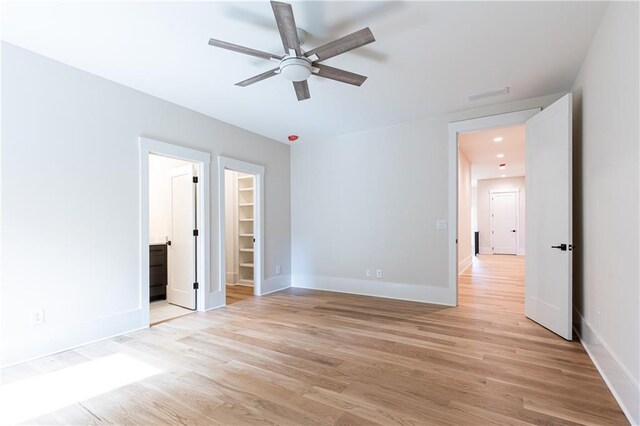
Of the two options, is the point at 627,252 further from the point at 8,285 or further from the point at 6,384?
the point at 8,285

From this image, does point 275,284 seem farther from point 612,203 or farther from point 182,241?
point 612,203

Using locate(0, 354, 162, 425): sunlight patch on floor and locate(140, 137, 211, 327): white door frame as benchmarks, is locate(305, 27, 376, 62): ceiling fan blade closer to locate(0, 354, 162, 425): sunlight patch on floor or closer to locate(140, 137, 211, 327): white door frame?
locate(140, 137, 211, 327): white door frame

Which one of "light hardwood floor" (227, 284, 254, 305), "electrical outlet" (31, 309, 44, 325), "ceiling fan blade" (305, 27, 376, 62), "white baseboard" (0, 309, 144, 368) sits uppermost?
"ceiling fan blade" (305, 27, 376, 62)

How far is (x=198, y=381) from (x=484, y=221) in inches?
451

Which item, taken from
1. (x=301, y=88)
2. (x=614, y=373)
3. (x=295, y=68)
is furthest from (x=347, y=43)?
(x=614, y=373)

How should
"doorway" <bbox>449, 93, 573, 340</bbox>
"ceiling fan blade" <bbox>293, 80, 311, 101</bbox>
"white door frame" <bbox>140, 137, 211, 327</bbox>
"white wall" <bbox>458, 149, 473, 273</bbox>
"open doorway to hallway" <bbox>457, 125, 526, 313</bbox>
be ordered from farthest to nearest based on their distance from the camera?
"white wall" <bbox>458, 149, 473, 273</bbox>
"open doorway to hallway" <bbox>457, 125, 526, 313</bbox>
"white door frame" <bbox>140, 137, 211, 327</bbox>
"doorway" <bbox>449, 93, 573, 340</bbox>
"ceiling fan blade" <bbox>293, 80, 311, 101</bbox>

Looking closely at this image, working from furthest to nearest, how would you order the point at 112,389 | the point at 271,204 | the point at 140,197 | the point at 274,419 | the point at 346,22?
the point at 271,204 < the point at 140,197 < the point at 346,22 < the point at 112,389 < the point at 274,419

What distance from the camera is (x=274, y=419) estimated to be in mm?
1820

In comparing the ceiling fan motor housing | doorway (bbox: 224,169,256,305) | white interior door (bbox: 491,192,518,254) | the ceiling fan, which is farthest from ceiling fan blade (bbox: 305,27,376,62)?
white interior door (bbox: 491,192,518,254)

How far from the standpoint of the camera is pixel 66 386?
2.21 meters

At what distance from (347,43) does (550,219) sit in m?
2.73

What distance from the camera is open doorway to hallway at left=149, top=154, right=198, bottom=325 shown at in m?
4.26

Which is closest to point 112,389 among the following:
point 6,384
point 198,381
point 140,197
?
point 198,381

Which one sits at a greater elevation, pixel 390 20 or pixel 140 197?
pixel 390 20
